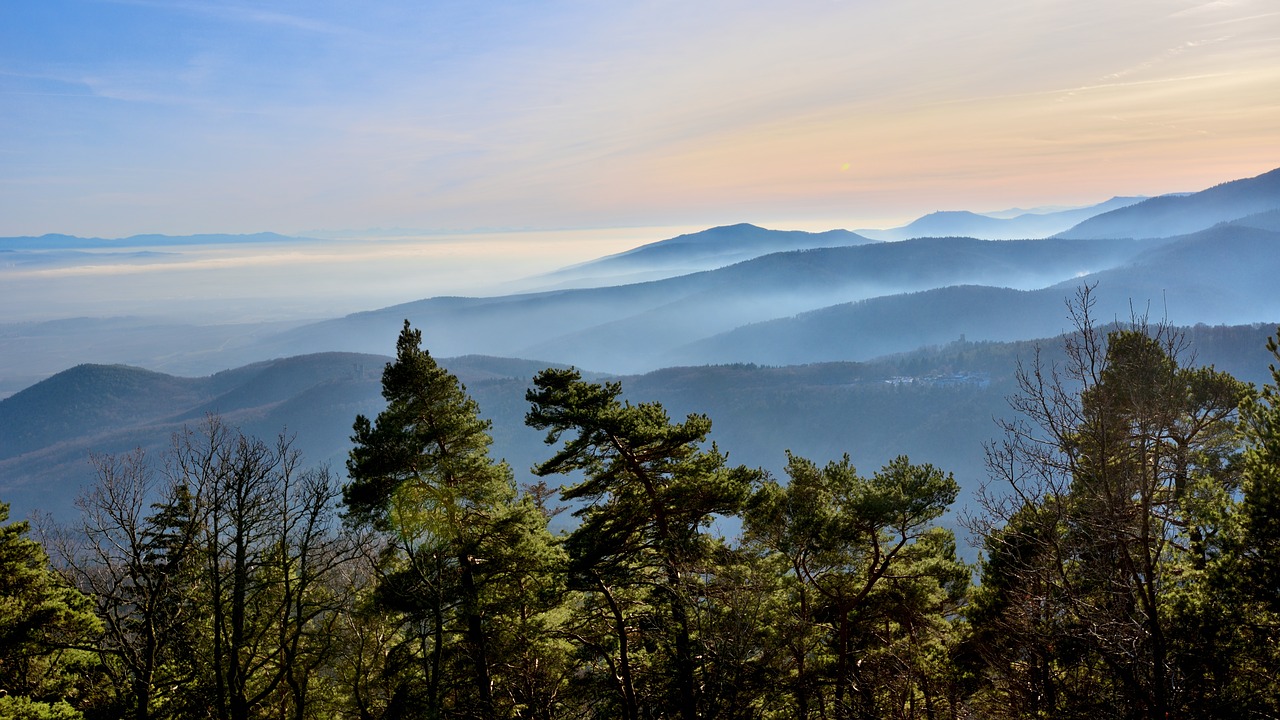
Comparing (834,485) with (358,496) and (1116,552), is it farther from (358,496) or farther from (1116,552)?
(358,496)

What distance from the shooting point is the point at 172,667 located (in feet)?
47.5

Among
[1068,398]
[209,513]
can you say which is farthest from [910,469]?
[209,513]

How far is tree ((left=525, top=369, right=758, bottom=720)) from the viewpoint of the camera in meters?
13.3

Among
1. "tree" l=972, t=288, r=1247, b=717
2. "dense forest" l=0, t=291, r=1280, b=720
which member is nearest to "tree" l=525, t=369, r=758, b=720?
"dense forest" l=0, t=291, r=1280, b=720

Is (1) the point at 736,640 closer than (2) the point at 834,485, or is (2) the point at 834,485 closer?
(1) the point at 736,640

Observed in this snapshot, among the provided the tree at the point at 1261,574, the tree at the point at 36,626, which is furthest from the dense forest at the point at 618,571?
the tree at the point at 1261,574

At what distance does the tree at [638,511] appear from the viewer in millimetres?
13273

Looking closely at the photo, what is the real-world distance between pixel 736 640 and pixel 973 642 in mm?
9724

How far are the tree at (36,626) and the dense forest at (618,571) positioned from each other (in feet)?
0.17

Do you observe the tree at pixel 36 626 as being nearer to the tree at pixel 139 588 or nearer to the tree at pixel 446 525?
the tree at pixel 139 588

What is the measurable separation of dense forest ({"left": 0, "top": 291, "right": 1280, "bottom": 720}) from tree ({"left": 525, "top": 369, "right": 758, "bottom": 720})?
7 centimetres

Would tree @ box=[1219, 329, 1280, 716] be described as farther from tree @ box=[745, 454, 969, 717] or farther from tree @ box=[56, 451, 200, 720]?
tree @ box=[56, 451, 200, 720]

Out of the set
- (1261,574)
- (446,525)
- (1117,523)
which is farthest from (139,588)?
(1261,574)

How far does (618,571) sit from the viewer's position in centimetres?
1348
